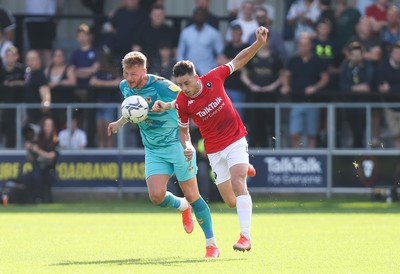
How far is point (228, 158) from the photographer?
11.9 m

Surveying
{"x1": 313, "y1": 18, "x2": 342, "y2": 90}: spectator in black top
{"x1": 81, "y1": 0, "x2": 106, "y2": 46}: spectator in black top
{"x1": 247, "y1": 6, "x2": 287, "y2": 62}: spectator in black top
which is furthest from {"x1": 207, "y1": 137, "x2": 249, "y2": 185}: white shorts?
{"x1": 81, "y1": 0, "x2": 106, "y2": 46}: spectator in black top

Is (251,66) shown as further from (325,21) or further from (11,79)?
(11,79)

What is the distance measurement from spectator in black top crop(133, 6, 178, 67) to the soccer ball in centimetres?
917

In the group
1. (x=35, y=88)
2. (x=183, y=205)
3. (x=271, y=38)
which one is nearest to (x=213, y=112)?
(x=183, y=205)

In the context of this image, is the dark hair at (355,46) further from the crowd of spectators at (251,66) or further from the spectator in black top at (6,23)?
the spectator in black top at (6,23)

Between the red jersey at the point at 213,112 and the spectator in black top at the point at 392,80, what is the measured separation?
8.55 m

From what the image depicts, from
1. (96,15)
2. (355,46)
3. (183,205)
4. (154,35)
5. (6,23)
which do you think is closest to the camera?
(183,205)

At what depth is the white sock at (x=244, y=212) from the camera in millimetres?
11344

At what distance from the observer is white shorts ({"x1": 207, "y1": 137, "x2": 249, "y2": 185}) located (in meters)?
11.9

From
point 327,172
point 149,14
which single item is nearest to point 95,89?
point 149,14

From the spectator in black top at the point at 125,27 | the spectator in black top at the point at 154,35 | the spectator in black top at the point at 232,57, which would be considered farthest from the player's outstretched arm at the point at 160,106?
the spectator in black top at the point at 125,27
